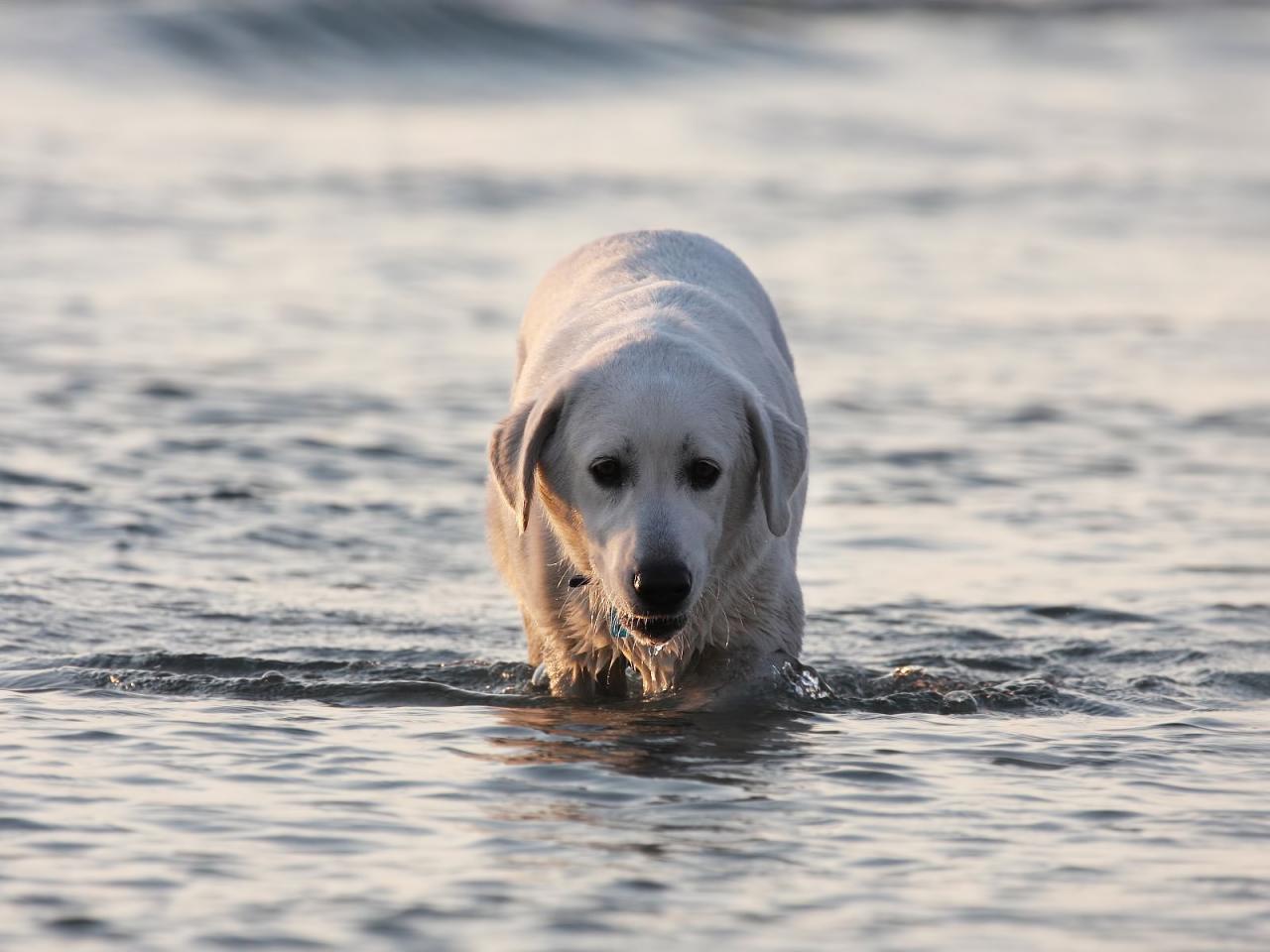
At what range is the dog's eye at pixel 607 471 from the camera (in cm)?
630

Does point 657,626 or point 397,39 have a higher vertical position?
point 397,39

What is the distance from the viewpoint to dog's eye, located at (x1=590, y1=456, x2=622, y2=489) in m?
6.30

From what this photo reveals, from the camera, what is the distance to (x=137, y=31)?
93.9ft

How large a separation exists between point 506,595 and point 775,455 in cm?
295

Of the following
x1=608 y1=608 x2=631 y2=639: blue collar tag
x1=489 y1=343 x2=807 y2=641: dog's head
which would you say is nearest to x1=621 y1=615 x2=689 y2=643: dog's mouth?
x1=489 y1=343 x2=807 y2=641: dog's head

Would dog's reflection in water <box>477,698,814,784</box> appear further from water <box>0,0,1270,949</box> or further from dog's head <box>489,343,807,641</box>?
dog's head <box>489,343,807,641</box>

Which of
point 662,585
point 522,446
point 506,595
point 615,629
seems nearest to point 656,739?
point 615,629

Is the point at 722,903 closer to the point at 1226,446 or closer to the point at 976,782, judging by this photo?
the point at 976,782

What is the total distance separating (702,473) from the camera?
6.33 meters

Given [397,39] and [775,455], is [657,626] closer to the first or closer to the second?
[775,455]

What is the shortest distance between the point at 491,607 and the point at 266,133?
626 inches

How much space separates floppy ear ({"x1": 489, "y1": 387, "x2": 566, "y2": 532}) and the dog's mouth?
0.51m

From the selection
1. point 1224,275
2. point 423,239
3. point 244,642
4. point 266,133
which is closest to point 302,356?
point 423,239

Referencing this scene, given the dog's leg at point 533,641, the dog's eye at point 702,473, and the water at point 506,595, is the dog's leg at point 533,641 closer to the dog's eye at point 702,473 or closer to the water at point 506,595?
the water at point 506,595
